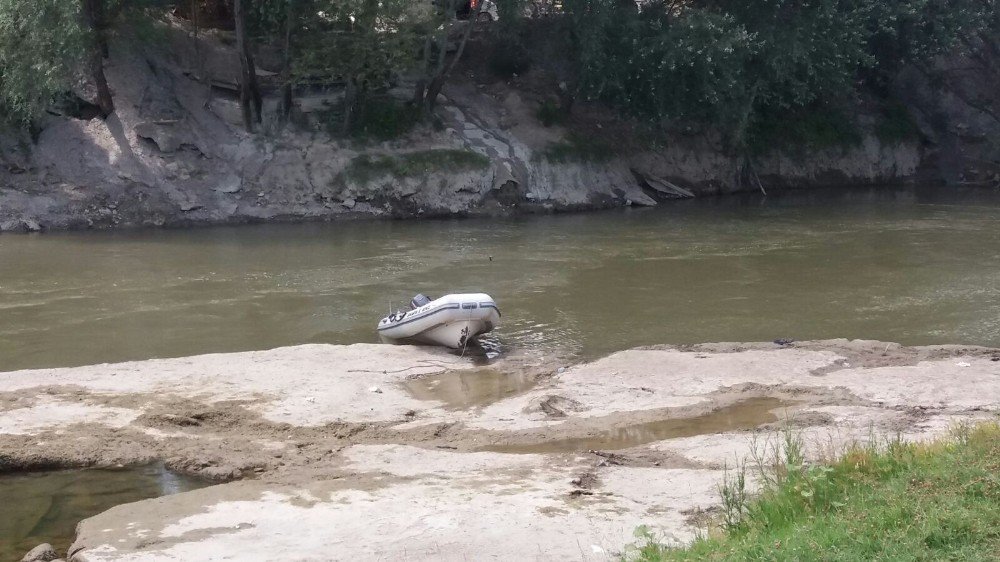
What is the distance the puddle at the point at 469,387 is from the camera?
1132cm

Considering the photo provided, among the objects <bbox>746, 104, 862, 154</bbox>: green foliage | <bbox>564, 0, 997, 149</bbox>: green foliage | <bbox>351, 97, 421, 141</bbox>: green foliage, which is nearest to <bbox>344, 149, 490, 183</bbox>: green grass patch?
<bbox>351, 97, 421, 141</bbox>: green foliage

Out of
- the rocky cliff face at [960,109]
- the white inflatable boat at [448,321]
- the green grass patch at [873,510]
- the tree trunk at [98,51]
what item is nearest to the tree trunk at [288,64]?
the tree trunk at [98,51]

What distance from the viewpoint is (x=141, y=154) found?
84.9 ft

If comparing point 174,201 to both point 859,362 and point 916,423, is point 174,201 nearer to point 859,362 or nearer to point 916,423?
point 859,362

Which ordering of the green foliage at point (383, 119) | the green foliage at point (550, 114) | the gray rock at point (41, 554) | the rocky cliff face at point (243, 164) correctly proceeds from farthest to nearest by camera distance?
the green foliage at point (550, 114) < the green foliage at point (383, 119) < the rocky cliff face at point (243, 164) < the gray rock at point (41, 554)

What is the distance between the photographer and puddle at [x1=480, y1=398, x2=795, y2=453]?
955 centimetres

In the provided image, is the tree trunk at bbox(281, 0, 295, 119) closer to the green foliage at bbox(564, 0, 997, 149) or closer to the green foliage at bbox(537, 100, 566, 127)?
the green foliage at bbox(537, 100, 566, 127)

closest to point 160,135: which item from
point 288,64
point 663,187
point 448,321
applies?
point 288,64

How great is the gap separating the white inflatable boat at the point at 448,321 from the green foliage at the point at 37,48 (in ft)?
44.3

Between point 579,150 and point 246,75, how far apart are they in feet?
28.9

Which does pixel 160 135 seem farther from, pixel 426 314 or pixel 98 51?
pixel 426 314

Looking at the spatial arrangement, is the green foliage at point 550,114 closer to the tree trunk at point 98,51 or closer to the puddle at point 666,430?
the tree trunk at point 98,51

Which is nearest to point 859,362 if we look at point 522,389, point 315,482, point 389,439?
point 522,389

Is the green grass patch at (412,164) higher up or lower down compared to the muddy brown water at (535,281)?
higher up
